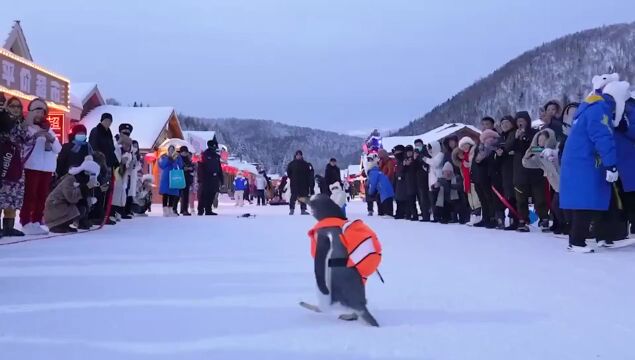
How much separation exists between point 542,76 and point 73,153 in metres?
145

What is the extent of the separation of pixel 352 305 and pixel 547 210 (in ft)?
20.6

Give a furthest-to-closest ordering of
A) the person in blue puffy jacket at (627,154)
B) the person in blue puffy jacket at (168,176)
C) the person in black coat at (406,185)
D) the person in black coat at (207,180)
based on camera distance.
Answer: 1. the person in black coat at (207,180)
2. the person in blue puffy jacket at (168,176)
3. the person in black coat at (406,185)
4. the person in blue puffy jacket at (627,154)

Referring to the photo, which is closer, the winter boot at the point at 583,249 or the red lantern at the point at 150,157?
the winter boot at the point at 583,249

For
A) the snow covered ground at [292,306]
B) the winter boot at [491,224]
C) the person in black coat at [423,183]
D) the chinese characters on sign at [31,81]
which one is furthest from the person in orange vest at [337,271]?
the chinese characters on sign at [31,81]

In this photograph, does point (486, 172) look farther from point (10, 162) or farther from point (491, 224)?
point (10, 162)

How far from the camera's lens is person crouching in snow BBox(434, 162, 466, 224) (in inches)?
428

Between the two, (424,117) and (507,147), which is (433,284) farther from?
(424,117)

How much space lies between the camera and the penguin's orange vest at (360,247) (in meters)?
3.06

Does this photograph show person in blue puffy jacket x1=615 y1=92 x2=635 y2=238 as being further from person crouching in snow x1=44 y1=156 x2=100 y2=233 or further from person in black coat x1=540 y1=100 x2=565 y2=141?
person crouching in snow x1=44 y1=156 x2=100 y2=233

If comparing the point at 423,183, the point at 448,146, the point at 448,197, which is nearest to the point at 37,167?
the point at 448,197

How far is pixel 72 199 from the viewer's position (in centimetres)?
801

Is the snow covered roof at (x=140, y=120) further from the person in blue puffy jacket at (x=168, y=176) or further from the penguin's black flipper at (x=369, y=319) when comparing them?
the penguin's black flipper at (x=369, y=319)

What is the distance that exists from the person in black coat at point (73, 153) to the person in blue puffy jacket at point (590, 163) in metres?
6.03

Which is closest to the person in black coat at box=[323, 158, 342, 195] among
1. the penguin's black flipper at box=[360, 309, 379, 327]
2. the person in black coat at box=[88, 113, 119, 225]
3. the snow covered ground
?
the person in black coat at box=[88, 113, 119, 225]
